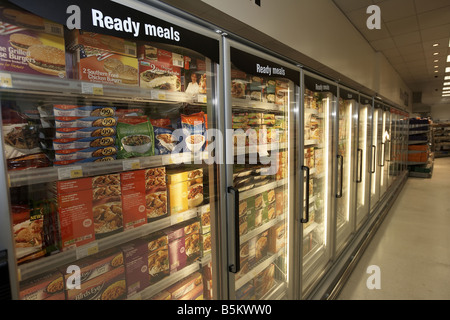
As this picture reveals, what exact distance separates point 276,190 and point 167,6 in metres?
1.68

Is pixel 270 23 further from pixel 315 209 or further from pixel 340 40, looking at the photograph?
pixel 315 209

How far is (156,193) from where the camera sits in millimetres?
1337

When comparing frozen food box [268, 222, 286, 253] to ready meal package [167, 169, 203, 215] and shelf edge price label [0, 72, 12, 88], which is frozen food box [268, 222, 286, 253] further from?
shelf edge price label [0, 72, 12, 88]

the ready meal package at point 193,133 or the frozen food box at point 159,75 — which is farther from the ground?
the frozen food box at point 159,75

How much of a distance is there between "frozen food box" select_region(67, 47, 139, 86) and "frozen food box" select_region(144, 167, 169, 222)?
472mm

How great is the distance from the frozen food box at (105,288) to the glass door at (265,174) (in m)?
0.80

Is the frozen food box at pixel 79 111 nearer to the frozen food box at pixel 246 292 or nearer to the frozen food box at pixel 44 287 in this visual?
the frozen food box at pixel 44 287

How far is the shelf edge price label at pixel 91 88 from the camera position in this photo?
948 millimetres

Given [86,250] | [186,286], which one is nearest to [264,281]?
[186,286]

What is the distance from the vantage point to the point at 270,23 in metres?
1.62

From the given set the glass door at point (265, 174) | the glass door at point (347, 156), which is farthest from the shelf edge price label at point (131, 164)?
the glass door at point (347, 156)

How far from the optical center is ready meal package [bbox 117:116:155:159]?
1218 millimetres

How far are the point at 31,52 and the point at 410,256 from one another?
4299 millimetres
